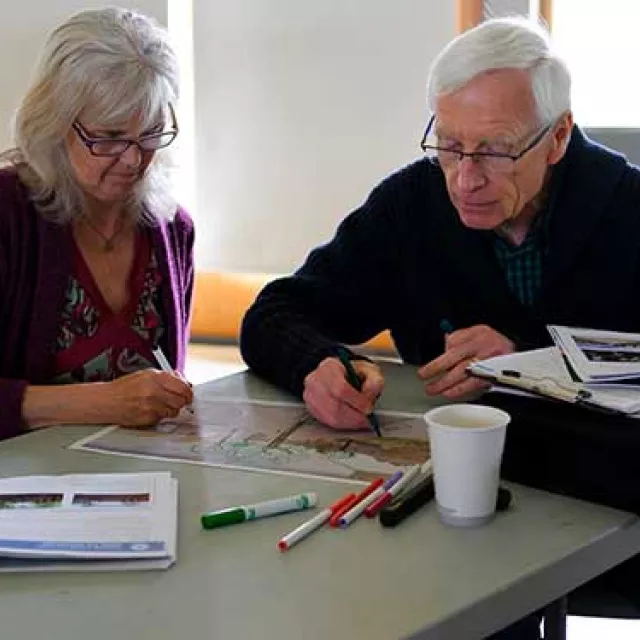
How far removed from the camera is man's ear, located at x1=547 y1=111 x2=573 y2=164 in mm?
1672

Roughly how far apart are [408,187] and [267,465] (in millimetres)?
665

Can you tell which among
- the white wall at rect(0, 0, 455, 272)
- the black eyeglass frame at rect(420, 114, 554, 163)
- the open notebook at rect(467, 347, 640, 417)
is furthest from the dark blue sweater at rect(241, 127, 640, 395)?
the white wall at rect(0, 0, 455, 272)

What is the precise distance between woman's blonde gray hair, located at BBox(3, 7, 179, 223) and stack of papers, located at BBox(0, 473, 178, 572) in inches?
26.2

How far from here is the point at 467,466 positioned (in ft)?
3.67

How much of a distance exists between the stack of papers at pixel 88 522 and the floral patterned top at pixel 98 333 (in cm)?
53

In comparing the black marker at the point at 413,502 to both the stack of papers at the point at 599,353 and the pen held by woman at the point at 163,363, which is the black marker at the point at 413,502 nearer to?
the stack of papers at the point at 599,353

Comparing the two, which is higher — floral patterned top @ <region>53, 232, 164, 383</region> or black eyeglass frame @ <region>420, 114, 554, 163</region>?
black eyeglass frame @ <region>420, 114, 554, 163</region>

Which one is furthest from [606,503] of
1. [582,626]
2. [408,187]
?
[582,626]

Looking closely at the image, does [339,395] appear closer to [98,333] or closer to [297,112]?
[98,333]

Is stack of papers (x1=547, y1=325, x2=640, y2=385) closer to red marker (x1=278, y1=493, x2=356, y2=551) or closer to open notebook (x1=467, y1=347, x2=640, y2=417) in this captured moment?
open notebook (x1=467, y1=347, x2=640, y2=417)

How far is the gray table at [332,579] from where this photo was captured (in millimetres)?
936

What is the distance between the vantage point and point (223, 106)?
3.88 metres

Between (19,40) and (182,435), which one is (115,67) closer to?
(182,435)

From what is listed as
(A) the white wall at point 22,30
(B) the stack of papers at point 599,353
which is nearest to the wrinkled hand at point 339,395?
(B) the stack of papers at point 599,353
